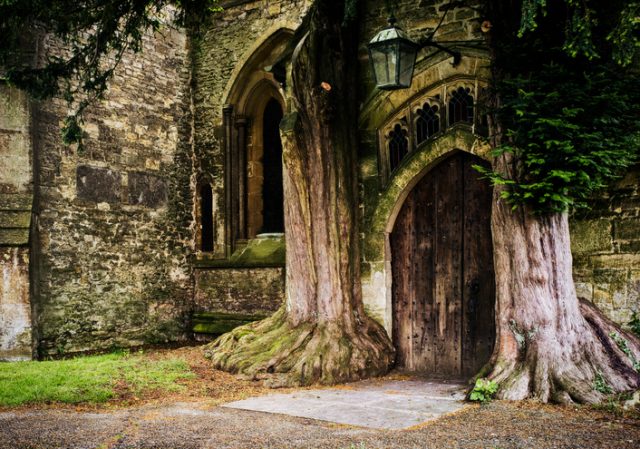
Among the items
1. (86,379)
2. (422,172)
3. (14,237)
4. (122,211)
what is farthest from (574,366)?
(122,211)

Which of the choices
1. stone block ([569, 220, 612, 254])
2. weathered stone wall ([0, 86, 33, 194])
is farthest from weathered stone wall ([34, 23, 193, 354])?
stone block ([569, 220, 612, 254])

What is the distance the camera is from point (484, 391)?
643cm

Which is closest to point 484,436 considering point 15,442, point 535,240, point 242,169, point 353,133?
point 535,240

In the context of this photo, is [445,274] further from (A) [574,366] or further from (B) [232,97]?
(B) [232,97]

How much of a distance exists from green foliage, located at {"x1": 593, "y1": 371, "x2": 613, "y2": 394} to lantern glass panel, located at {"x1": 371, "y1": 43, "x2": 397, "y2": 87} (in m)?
3.45

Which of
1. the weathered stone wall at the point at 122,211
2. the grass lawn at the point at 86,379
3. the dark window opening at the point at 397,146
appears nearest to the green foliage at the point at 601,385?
the dark window opening at the point at 397,146

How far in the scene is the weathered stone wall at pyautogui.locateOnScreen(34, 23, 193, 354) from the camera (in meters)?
10.7

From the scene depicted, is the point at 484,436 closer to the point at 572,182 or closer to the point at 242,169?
the point at 572,182

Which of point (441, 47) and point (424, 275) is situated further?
point (424, 275)

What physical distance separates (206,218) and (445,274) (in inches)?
230

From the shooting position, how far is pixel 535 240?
6668 mm

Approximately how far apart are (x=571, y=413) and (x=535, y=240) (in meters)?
1.67

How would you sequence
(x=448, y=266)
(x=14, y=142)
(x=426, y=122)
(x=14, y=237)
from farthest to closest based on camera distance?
(x=14, y=142), (x=14, y=237), (x=426, y=122), (x=448, y=266)

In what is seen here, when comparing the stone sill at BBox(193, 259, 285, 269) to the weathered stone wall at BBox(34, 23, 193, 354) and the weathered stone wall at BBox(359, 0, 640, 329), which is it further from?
the weathered stone wall at BBox(359, 0, 640, 329)
